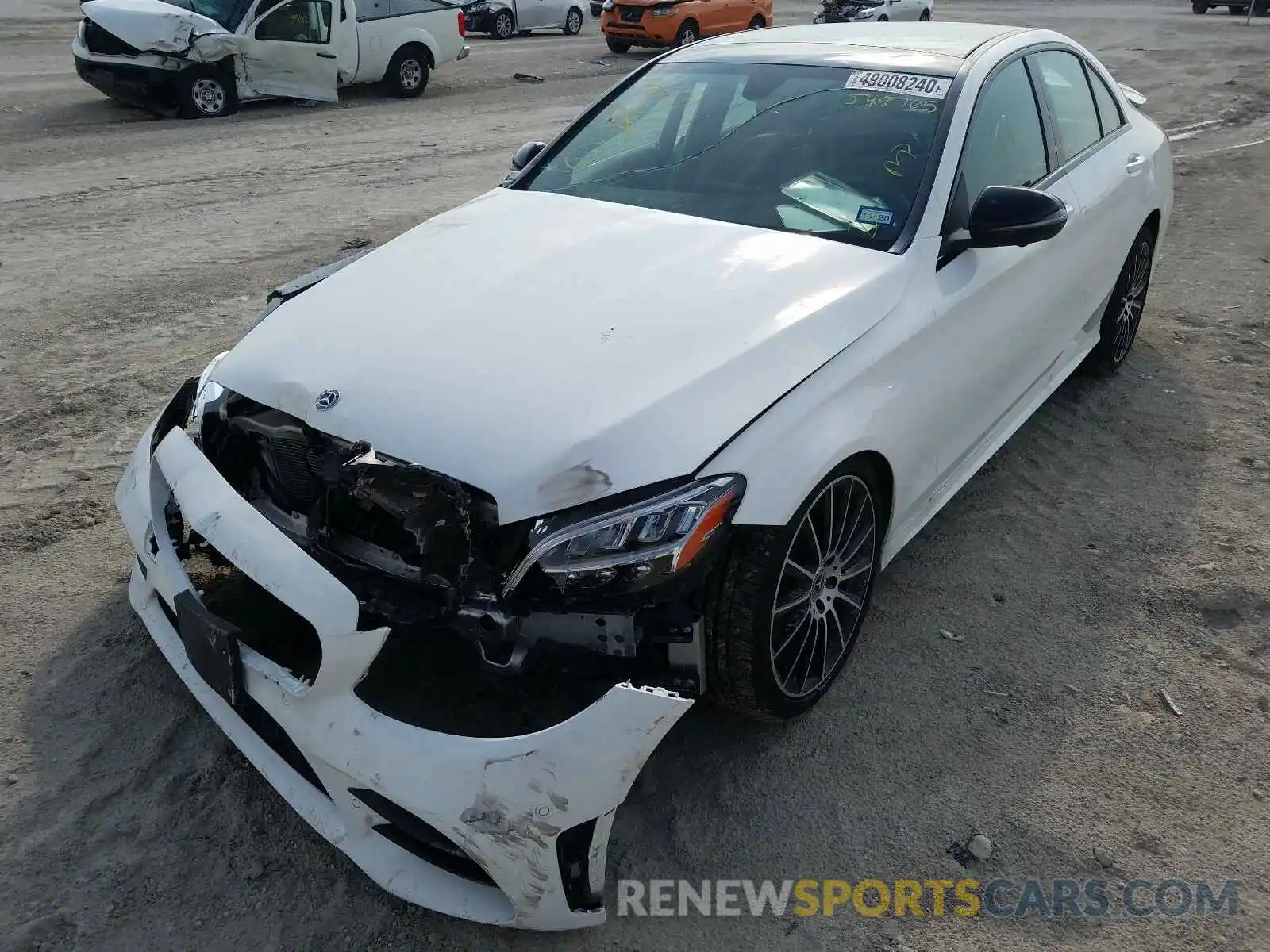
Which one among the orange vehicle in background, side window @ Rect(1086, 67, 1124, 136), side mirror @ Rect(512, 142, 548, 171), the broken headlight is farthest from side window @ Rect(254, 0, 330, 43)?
the broken headlight

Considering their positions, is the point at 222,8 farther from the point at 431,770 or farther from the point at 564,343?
the point at 431,770

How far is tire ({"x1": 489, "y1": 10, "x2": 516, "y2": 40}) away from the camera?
22.5 m

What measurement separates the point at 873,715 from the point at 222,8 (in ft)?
40.6

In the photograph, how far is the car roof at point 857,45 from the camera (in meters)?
3.86

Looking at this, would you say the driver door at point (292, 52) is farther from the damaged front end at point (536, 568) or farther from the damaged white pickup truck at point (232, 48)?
the damaged front end at point (536, 568)

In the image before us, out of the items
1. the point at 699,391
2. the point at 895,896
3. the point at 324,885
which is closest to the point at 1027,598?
the point at 895,896

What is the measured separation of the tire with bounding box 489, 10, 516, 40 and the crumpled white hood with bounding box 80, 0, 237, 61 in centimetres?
1176

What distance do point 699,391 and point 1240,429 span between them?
11.7 feet

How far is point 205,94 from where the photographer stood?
39.8 feet

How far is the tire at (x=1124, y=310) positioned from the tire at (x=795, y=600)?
104 inches

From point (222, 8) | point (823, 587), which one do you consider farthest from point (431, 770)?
point (222, 8)

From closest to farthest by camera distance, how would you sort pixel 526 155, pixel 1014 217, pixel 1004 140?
pixel 1014 217 < pixel 1004 140 < pixel 526 155

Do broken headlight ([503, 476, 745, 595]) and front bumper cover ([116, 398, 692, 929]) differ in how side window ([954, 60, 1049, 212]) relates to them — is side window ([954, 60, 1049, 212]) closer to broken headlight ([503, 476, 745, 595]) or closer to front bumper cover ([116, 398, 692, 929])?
broken headlight ([503, 476, 745, 595])

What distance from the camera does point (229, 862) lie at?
2.56 m
